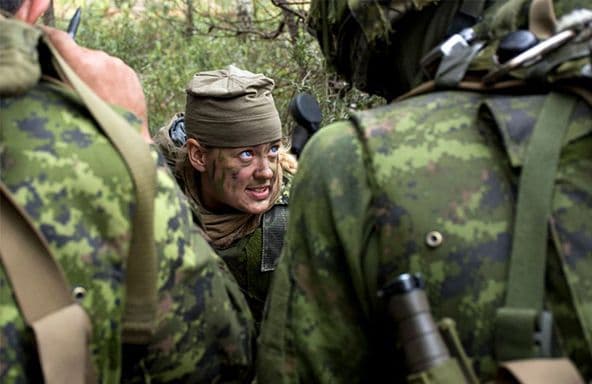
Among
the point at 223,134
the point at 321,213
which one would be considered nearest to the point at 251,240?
the point at 223,134

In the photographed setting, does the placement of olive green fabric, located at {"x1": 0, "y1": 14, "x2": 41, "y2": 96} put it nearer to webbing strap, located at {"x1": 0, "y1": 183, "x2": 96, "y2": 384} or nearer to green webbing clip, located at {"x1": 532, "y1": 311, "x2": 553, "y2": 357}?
webbing strap, located at {"x1": 0, "y1": 183, "x2": 96, "y2": 384}

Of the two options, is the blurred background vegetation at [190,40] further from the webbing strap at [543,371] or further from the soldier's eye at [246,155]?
the webbing strap at [543,371]

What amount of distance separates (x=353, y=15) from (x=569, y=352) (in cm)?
85

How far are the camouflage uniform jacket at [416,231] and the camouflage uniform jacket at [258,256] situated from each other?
5.05ft

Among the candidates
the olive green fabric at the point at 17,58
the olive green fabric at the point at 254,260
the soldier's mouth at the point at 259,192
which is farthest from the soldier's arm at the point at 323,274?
the soldier's mouth at the point at 259,192

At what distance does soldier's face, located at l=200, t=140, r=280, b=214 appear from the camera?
11.4 ft

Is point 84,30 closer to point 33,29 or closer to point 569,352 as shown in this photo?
point 33,29

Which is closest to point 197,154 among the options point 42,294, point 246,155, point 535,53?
point 246,155

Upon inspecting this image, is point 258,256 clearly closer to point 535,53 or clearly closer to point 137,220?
point 137,220

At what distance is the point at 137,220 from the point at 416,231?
0.54 m

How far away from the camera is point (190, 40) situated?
7.41 meters

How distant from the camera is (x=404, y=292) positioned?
1.61 m

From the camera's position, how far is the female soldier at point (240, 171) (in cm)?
Result: 343

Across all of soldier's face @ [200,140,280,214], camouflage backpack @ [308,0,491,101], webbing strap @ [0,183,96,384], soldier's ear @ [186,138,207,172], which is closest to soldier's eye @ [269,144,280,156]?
soldier's face @ [200,140,280,214]
